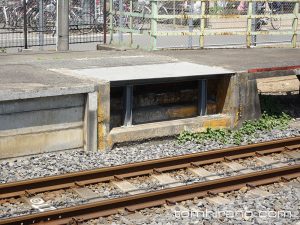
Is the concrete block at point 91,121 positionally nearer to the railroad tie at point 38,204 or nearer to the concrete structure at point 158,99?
the concrete structure at point 158,99

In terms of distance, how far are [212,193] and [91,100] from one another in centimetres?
276

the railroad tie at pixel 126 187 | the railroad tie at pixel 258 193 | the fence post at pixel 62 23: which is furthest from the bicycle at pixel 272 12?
the railroad tie at pixel 126 187

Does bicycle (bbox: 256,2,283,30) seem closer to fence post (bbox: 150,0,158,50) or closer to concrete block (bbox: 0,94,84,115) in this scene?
fence post (bbox: 150,0,158,50)

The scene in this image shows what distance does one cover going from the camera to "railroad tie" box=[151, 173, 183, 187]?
30.2 ft

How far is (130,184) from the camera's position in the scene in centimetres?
911

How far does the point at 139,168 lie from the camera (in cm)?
962

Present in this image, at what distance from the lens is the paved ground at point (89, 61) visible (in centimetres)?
1035

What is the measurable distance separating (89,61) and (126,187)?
4.86 metres

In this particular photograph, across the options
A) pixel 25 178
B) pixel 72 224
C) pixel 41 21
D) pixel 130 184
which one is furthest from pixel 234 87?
pixel 41 21

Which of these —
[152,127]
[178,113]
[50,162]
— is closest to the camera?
[50,162]

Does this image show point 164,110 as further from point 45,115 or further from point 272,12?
point 272,12

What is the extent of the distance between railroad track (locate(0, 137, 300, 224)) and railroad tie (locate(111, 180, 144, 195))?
0.01 meters

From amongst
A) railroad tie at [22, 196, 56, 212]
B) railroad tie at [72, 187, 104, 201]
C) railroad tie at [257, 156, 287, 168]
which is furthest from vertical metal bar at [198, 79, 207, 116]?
railroad tie at [22, 196, 56, 212]

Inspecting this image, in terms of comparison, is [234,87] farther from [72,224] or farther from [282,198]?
[72,224]
